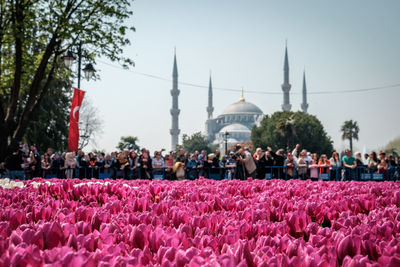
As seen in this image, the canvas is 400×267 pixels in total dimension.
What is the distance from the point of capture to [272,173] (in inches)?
649

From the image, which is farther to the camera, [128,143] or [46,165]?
[128,143]

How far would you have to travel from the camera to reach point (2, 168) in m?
16.2

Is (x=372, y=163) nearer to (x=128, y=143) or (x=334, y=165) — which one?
(x=334, y=165)

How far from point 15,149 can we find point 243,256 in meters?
15.5

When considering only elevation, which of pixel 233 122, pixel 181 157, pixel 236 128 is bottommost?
pixel 181 157

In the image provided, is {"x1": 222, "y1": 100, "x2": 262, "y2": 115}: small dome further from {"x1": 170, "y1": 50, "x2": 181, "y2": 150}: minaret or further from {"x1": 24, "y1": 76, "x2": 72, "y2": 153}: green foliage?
{"x1": 24, "y1": 76, "x2": 72, "y2": 153}: green foliage

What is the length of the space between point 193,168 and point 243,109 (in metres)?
150

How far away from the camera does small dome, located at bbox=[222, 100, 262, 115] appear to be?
16662cm

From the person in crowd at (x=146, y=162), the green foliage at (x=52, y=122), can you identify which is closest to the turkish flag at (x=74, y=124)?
the person in crowd at (x=146, y=162)

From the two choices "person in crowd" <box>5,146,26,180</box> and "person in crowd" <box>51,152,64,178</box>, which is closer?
"person in crowd" <box>5,146,26,180</box>

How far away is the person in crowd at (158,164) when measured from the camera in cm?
1770

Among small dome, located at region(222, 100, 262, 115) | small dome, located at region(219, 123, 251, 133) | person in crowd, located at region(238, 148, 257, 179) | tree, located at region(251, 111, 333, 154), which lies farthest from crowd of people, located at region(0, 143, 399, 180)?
small dome, located at region(222, 100, 262, 115)

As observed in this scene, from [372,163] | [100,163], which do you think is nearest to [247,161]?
[372,163]

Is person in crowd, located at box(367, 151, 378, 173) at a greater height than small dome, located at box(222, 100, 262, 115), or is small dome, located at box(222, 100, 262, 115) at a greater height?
small dome, located at box(222, 100, 262, 115)
